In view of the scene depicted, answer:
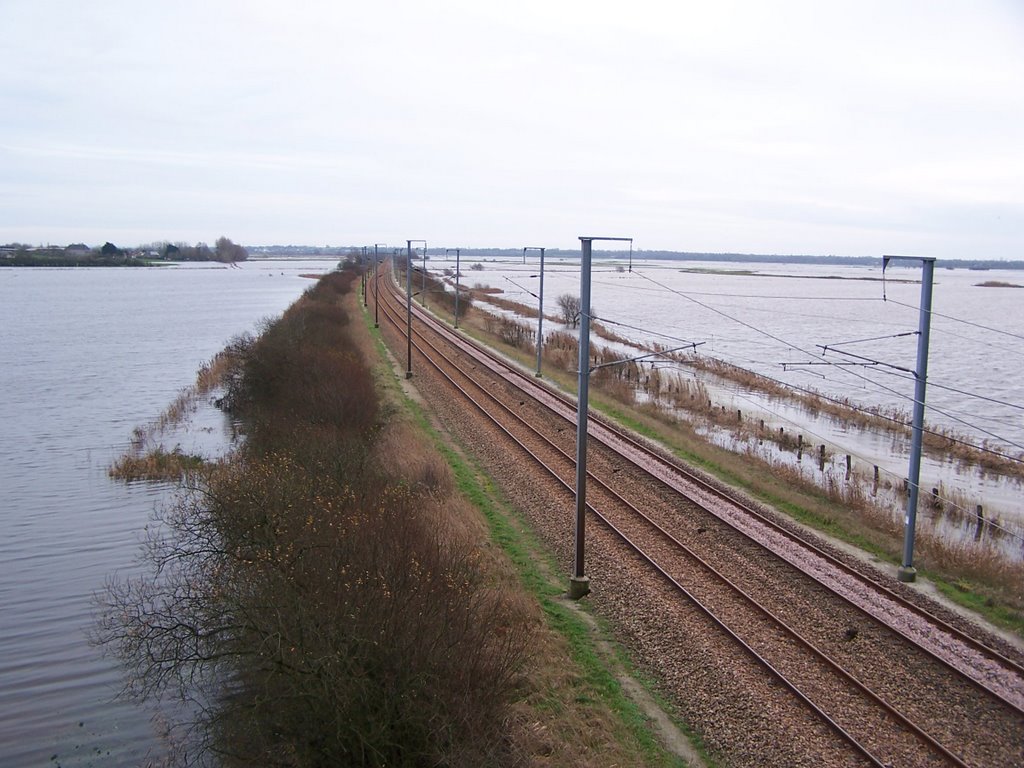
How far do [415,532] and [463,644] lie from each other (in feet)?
11.3

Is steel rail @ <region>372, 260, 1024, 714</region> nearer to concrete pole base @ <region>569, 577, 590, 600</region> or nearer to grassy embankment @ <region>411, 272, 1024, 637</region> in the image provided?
grassy embankment @ <region>411, 272, 1024, 637</region>

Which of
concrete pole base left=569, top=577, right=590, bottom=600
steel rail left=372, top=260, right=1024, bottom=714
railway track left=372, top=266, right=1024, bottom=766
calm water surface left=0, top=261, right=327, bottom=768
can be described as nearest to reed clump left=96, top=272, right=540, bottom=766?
calm water surface left=0, top=261, right=327, bottom=768

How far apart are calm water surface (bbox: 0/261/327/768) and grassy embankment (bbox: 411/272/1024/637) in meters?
13.5

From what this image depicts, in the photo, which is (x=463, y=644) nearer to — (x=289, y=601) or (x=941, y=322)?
(x=289, y=601)

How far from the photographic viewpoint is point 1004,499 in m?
26.3

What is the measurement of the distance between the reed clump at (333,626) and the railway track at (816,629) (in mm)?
3332

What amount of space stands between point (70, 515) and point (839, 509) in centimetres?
1989

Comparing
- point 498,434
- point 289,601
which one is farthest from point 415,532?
point 498,434

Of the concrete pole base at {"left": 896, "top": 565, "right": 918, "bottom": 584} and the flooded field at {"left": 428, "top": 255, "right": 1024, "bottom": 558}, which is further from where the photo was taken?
the flooded field at {"left": 428, "top": 255, "right": 1024, "bottom": 558}

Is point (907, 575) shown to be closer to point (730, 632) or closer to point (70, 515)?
point (730, 632)

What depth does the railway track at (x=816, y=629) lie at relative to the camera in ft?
33.8

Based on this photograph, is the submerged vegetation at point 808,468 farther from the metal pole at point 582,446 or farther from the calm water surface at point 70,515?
the calm water surface at point 70,515

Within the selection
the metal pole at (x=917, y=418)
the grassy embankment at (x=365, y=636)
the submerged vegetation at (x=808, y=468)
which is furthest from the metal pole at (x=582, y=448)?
the metal pole at (x=917, y=418)

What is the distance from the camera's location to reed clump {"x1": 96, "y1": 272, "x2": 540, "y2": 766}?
875 centimetres
